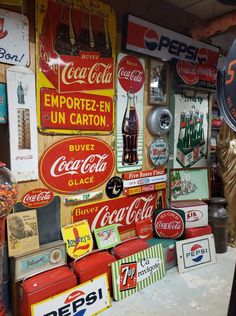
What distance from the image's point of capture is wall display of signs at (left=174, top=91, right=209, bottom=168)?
137 inches

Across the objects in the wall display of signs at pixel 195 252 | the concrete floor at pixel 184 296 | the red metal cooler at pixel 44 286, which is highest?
the red metal cooler at pixel 44 286

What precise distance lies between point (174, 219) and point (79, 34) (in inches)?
90.5

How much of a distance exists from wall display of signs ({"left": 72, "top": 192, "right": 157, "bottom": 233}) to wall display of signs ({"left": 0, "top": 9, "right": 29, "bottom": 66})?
1479 mm

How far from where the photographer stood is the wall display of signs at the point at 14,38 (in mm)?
2070

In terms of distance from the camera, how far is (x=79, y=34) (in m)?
2.52

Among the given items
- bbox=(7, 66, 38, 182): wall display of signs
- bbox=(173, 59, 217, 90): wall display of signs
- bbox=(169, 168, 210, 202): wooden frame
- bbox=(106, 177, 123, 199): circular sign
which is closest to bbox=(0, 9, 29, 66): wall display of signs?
bbox=(7, 66, 38, 182): wall display of signs

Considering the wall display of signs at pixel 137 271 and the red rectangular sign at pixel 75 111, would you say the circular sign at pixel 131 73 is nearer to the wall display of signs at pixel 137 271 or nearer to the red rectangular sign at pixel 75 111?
the red rectangular sign at pixel 75 111

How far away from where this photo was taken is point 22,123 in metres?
2.23

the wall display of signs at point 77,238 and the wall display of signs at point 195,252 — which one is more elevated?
the wall display of signs at point 77,238

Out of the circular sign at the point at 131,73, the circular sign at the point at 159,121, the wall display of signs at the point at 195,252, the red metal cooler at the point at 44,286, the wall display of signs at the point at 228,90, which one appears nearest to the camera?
the wall display of signs at the point at 228,90

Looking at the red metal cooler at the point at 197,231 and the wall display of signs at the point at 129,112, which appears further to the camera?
the red metal cooler at the point at 197,231

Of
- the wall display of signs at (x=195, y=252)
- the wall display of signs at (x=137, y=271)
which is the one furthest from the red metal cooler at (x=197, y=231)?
the wall display of signs at (x=137, y=271)

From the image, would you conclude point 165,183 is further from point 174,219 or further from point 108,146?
point 108,146

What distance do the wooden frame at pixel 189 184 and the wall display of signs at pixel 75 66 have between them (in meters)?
1.22
